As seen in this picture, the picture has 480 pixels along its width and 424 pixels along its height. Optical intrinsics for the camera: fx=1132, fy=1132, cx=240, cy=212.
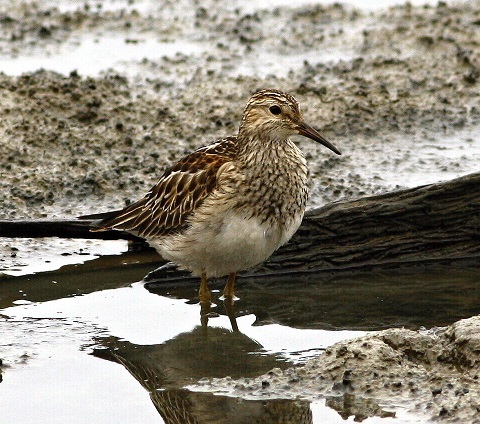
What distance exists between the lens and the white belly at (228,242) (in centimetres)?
761

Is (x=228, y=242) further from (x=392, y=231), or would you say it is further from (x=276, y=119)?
(x=392, y=231)

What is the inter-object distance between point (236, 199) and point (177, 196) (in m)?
0.56

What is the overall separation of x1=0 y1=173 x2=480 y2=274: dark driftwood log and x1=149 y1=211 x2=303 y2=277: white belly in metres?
0.71

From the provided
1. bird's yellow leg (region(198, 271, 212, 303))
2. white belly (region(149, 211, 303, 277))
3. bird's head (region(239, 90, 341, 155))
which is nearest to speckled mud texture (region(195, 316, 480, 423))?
white belly (region(149, 211, 303, 277))

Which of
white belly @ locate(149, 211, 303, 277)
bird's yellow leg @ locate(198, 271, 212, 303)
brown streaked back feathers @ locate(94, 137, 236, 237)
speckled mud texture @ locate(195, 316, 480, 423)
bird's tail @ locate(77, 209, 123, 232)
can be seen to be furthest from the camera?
bird's tail @ locate(77, 209, 123, 232)

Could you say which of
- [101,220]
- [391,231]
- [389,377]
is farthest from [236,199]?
[389,377]

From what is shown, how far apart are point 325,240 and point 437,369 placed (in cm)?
246

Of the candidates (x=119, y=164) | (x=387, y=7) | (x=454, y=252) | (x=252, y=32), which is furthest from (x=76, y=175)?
(x=387, y=7)

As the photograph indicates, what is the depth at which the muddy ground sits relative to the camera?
34.0 feet

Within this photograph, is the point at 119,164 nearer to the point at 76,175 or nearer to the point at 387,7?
the point at 76,175

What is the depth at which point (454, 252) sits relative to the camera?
28.6 feet

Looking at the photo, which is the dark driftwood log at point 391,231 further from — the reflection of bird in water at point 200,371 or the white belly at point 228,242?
the reflection of bird in water at point 200,371

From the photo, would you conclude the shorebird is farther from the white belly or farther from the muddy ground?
the muddy ground

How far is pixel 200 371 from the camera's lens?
6770mm
